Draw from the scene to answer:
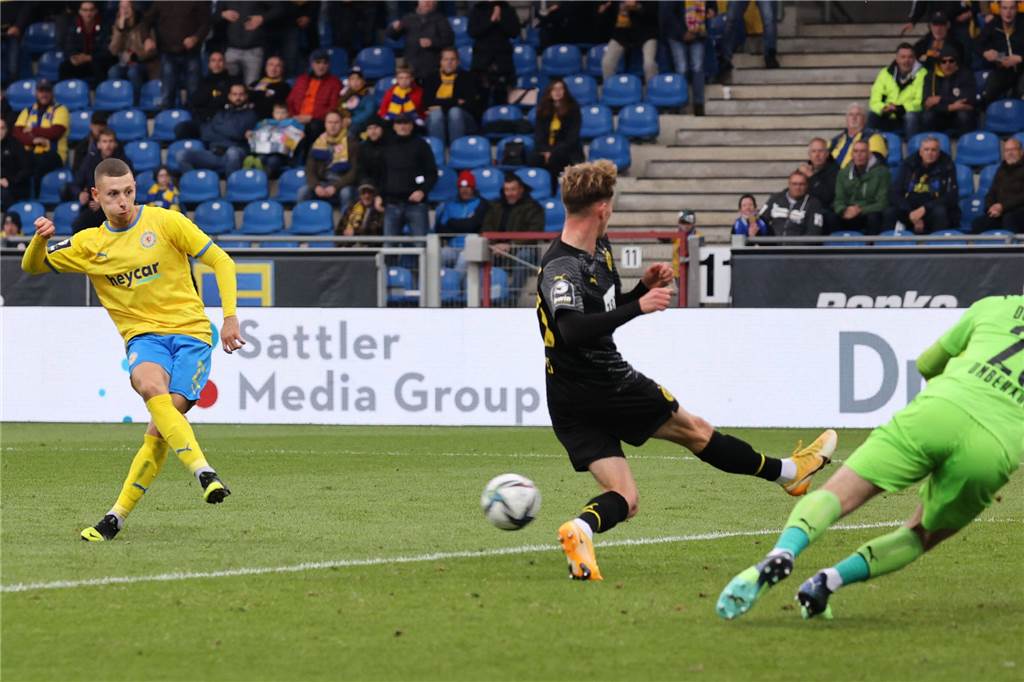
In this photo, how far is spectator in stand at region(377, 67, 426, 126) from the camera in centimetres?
2283

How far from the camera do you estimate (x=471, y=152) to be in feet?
75.6

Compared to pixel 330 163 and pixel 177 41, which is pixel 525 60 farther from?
pixel 177 41

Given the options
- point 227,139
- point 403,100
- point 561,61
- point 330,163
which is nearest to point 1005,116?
point 561,61

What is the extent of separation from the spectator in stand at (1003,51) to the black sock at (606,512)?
48.9 feet

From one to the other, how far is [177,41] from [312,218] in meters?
4.40

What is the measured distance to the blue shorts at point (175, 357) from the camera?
9305mm

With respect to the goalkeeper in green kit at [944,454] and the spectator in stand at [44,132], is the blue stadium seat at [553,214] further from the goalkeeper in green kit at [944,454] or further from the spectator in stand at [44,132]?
the goalkeeper in green kit at [944,454]

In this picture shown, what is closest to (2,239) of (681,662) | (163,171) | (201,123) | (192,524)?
(163,171)

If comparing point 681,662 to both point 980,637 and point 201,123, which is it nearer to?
point 980,637

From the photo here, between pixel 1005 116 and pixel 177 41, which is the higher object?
pixel 177 41

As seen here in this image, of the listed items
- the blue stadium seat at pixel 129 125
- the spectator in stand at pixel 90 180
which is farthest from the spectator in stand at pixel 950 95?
the blue stadium seat at pixel 129 125

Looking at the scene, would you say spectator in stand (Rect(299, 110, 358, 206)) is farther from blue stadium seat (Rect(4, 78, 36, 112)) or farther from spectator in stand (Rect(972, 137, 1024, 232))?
spectator in stand (Rect(972, 137, 1024, 232))

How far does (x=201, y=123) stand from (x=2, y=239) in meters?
5.06

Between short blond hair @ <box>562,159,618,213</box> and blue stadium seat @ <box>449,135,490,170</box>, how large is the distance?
15.4 meters
